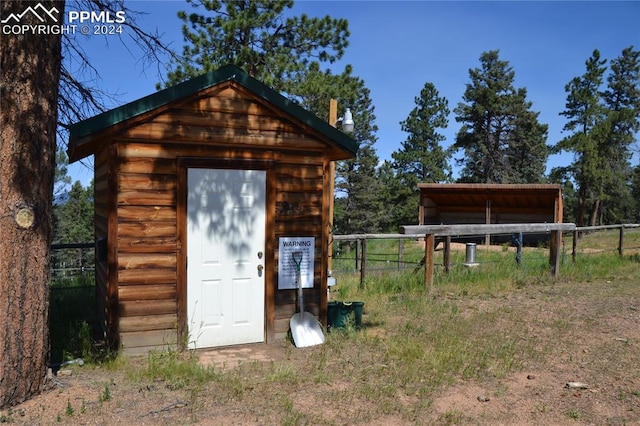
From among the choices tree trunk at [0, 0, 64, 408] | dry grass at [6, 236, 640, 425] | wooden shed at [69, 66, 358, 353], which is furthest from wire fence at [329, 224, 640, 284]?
tree trunk at [0, 0, 64, 408]

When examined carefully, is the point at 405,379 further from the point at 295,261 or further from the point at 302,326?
the point at 295,261

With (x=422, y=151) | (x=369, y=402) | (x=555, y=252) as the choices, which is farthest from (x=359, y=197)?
(x=369, y=402)

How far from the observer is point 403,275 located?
11078 millimetres

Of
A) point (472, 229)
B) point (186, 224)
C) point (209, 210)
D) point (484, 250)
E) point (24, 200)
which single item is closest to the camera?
point (24, 200)

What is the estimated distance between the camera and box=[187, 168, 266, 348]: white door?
20.9ft

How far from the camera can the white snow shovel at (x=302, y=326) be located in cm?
668

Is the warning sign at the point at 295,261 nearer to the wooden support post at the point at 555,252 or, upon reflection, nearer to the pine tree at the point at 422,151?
the wooden support post at the point at 555,252

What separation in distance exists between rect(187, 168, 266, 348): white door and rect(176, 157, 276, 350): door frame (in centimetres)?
6

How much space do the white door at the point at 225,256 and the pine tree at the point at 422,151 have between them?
34.2 m

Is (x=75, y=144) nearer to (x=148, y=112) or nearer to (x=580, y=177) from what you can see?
(x=148, y=112)

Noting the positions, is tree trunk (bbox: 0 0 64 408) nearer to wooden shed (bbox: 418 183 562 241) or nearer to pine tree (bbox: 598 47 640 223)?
wooden shed (bbox: 418 183 562 241)

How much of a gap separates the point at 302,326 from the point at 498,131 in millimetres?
36961

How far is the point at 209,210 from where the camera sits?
21.1 ft

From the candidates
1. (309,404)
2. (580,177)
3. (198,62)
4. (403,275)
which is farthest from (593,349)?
(580,177)
